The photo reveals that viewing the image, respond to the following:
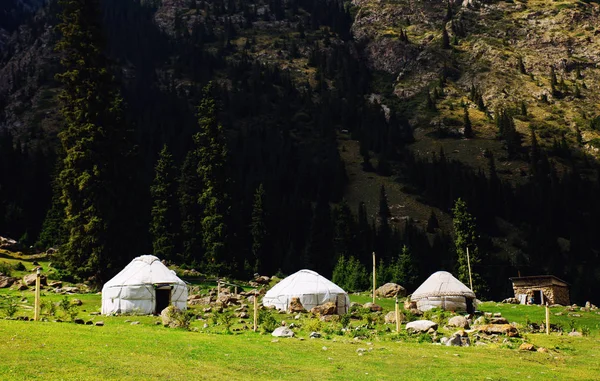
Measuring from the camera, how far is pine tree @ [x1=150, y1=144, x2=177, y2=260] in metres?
68.6

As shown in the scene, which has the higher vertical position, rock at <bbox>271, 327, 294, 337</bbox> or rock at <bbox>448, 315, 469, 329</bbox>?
rock at <bbox>271, 327, 294, 337</bbox>

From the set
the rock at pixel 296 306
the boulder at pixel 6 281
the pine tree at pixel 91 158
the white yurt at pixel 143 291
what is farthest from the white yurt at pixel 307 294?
the boulder at pixel 6 281

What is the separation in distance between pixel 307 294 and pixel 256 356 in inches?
931

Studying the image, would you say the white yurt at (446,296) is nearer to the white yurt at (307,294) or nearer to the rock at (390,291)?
the white yurt at (307,294)

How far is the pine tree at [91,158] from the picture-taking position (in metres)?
45.9

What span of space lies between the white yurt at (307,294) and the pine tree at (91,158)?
12.3m

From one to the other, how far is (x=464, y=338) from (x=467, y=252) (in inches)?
1643

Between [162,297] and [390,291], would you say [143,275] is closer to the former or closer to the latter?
[162,297]

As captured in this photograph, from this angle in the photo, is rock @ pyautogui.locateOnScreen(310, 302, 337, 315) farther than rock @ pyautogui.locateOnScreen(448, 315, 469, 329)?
Yes

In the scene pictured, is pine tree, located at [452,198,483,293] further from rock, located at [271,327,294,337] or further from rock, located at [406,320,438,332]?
rock, located at [271,327,294,337]

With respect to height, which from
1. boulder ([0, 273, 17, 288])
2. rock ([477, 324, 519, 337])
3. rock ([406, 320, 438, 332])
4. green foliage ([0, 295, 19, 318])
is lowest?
rock ([477, 324, 519, 337])

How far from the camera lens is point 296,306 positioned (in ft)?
141

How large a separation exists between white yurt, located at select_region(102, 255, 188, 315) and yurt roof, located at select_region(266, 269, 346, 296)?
8.63 metres

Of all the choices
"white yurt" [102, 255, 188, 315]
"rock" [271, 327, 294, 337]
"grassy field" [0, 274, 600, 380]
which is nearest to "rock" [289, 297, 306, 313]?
"white yurt" [102, 255, 188, 315]
